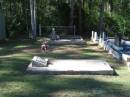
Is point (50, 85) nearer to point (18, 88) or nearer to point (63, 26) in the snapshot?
point (18, 88)

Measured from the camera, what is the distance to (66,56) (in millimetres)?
15289

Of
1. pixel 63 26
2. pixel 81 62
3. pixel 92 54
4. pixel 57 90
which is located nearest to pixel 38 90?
pixel 57 90

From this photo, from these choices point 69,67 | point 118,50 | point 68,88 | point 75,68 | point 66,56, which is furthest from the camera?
point 66,56

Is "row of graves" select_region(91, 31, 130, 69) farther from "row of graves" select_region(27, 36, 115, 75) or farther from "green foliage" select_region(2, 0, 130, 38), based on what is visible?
"green foliage" select_region(2, 0, 130, 38)

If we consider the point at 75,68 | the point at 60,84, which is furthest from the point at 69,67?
the point at 60,84

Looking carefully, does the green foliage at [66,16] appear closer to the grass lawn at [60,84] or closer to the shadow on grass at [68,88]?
the grass lawn at [60,84]

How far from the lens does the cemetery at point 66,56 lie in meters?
8.87

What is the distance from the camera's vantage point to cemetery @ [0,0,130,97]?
8.87 meters

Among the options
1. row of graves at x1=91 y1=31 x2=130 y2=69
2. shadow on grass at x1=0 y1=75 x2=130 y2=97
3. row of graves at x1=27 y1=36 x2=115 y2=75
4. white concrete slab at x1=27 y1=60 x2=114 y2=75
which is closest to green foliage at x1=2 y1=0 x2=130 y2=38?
row of graves at x1=91 y1=31 x2=130 y2=69

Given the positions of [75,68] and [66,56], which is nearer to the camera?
[75,68]

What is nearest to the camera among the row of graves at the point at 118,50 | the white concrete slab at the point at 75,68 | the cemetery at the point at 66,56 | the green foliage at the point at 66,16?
the cemetery at the point at 66,56

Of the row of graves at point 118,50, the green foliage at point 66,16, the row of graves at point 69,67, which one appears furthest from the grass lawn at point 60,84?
the green foliage at point 66,16

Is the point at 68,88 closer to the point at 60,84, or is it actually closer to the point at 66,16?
the point at 60,84

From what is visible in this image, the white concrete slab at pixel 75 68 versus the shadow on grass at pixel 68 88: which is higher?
the white concrete slab at pixel 75 68
